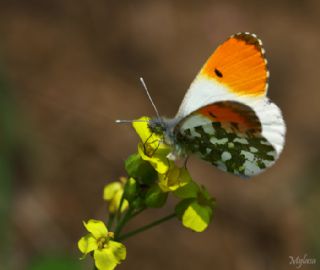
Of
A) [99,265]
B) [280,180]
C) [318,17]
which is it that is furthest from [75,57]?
[99,265]

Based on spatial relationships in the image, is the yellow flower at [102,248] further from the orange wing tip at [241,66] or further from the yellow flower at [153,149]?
the orange wing tip at [241,66]

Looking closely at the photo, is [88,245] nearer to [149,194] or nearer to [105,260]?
[105,260]

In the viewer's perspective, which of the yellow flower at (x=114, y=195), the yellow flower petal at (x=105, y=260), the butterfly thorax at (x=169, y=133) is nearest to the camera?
the yellow flower petal at (x=105, y=260)

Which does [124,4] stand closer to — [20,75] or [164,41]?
[164,41]

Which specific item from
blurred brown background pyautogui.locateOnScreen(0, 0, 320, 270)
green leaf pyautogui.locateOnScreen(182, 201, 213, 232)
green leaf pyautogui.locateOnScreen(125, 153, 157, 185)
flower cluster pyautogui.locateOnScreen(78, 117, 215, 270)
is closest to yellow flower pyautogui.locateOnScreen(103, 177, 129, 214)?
flower cluster pyautogui.locateOnScreen(78, 117, 215, 270)

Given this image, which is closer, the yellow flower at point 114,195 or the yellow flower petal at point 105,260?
the yellow flower petal at point 105,260

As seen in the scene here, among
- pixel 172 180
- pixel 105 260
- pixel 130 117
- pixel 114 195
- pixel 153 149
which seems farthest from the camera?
pixel 130 117

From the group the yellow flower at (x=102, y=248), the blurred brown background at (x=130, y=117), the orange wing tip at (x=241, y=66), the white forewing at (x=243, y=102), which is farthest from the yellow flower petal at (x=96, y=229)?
the blurred brown background at (x=130, y=117)

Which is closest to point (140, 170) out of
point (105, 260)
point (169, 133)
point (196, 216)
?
point (169, 133)
